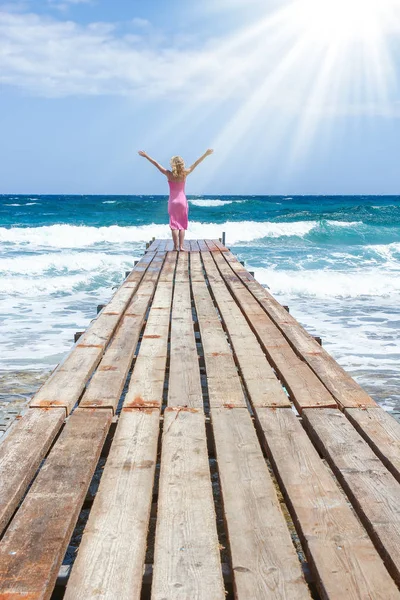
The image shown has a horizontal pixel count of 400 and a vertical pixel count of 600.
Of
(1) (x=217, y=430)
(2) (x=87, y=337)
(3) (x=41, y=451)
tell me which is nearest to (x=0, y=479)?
(3) (x=41, y=451)

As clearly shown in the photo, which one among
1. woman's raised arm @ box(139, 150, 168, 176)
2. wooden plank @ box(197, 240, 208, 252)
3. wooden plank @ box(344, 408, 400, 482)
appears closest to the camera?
wooden plank @ box(344, 408, 400, 482)

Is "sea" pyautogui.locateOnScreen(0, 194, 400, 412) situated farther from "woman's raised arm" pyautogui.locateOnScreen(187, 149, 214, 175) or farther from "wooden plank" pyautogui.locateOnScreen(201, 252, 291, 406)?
"woman's raised arm" pyautogui.locateOnScreen(187, 149, 214, 175)

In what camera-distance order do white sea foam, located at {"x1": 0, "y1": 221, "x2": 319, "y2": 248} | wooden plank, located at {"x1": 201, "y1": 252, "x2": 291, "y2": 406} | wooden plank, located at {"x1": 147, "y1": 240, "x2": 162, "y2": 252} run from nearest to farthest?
wooden plank, located at {"x1": 201, "y1": 252, "x2": 291, "y2": 406}
wooden plank, located at {"x1": 147, "y1": 240, "x2": 162, "y2": 252}
white sea foam, located at {"x1": 0, "y1": 221, "x2": 319, "y2": 248}

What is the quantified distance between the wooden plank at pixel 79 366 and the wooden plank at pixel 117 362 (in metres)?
0.05

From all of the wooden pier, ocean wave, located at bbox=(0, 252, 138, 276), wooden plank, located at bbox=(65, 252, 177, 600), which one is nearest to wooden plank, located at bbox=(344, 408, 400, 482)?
the wooden pier

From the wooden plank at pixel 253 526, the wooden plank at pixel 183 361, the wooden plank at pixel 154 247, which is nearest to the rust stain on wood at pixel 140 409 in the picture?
the wooden plank at pixel 183 361

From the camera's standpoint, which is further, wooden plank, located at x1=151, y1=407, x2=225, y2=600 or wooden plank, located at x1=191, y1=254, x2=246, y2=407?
wooden plank, located at x1=191, y1=254, x2=246, y2=407

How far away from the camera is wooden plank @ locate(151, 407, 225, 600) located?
1.54 meters

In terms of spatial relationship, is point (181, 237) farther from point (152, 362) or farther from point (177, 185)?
point (152, 362)

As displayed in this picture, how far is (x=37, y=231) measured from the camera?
89.9 ft

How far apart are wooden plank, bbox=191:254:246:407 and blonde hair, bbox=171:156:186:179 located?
4.73 metres

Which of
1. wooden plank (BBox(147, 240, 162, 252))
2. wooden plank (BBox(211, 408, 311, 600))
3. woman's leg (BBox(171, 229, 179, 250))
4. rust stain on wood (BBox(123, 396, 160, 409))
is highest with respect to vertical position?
woman's leg (BBox(171, 229, 179, 250))

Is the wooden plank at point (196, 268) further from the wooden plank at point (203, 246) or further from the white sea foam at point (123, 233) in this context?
the white sea foam at point (123, 233)

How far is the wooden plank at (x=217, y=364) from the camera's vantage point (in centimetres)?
293
